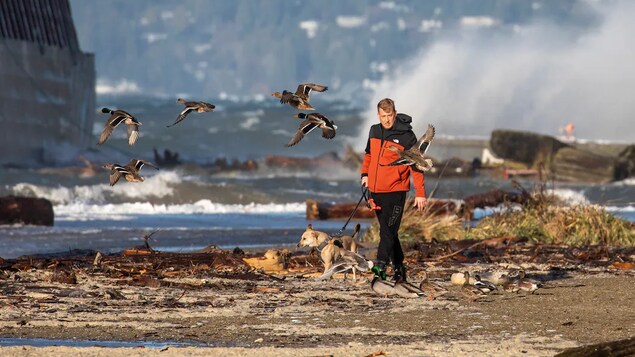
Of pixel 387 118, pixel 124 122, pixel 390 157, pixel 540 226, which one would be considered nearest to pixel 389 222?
pixel 390 157

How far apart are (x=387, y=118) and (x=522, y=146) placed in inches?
1317

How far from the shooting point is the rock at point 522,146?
45656 millimetres

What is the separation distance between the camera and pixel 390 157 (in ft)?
45.0

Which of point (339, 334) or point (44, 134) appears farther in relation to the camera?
point (44, 134)

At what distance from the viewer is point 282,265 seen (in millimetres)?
15617

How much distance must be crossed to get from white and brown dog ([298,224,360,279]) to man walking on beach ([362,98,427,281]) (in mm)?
559

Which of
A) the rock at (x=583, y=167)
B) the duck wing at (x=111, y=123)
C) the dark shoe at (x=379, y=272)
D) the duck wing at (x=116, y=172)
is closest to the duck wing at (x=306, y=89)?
the duck wing at (x=111, y=123)

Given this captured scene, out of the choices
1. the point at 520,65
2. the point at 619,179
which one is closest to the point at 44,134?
the point at 619,179

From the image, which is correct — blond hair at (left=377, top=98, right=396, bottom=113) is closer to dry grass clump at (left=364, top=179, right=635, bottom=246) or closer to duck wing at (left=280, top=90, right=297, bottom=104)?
duck wing at (left=280, top=90, right=297, bottom=104)

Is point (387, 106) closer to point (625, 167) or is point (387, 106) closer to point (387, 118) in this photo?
point (387, 118)

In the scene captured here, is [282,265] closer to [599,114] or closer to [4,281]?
[4,281]

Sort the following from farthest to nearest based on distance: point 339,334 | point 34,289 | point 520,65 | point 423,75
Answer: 1. point 520,65
2. point 423,75
3. point 34,289
4. point 339,334

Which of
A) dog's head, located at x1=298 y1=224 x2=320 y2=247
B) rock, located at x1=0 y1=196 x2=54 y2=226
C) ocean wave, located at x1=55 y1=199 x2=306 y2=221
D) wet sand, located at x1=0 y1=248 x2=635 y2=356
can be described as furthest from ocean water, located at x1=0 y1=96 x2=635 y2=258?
wet sand, located at x1=0 y1=248 x2=635 y2=356

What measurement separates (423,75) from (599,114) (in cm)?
1283
